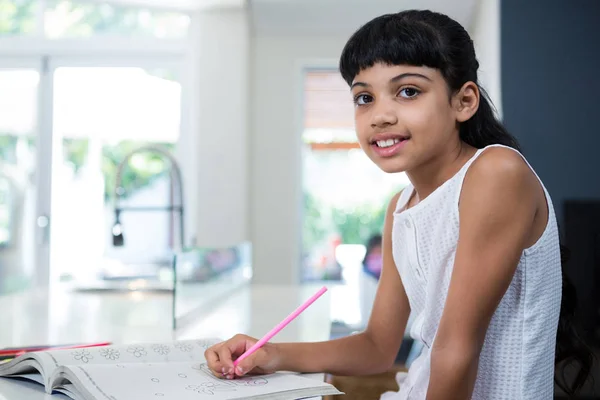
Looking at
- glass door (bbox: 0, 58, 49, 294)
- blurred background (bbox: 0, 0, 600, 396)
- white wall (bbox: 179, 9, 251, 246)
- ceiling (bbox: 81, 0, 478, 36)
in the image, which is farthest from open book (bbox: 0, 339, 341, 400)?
glass door (bbox: 0, 58, 49, 294)

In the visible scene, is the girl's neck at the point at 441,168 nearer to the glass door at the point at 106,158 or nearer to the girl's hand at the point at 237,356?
the girl's hand at the point at 237,356

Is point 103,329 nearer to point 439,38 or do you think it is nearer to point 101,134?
point 439,38

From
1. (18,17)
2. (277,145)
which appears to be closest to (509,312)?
(277,145)

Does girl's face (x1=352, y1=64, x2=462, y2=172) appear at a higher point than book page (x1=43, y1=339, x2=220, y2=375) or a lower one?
higher

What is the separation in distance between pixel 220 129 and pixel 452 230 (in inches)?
160

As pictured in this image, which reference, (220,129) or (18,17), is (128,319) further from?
(18,17)

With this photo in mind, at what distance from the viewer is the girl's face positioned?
1.09 meters

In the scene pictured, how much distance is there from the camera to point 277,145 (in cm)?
549

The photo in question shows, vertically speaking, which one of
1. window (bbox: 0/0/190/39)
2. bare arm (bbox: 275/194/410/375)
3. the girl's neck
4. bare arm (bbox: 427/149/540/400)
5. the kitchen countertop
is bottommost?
the kitchen countertop

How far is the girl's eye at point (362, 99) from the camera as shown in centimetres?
114

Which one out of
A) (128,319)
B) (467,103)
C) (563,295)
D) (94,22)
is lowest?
(128,319)

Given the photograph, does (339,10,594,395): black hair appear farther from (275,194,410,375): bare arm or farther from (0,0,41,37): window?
(0,0,41,37): window

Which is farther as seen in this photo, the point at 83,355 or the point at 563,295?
the point at 563,295

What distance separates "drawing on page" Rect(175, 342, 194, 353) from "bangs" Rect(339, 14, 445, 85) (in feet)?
1.73
